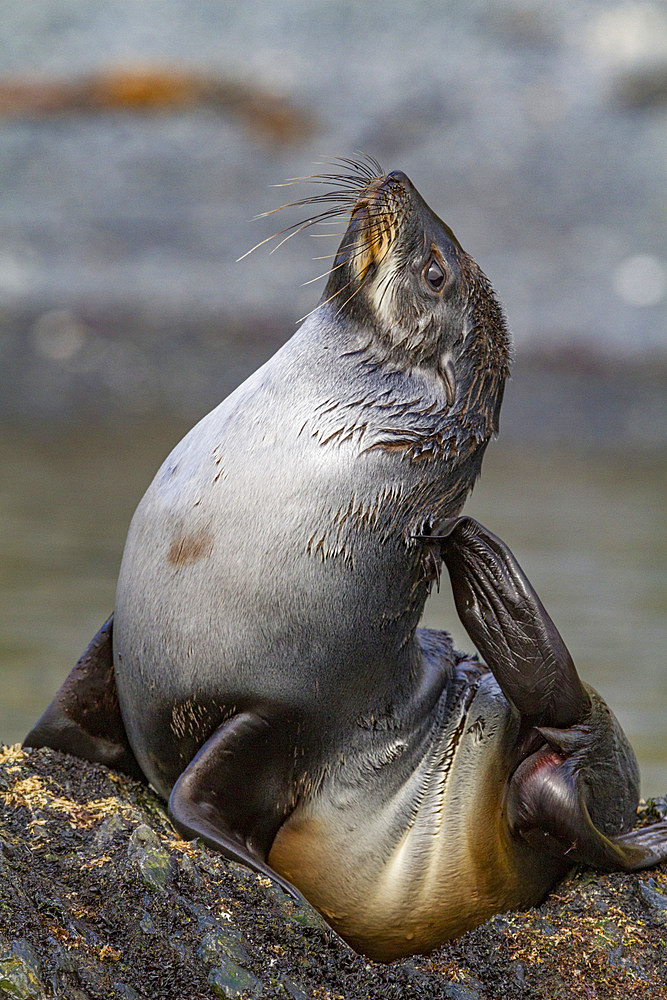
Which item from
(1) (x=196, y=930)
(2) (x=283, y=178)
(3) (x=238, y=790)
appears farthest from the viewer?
(2) (x=283, y=178)

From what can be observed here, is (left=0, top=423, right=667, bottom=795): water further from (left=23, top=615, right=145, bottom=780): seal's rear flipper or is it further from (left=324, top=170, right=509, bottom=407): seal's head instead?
(left=324, top=170, right=509, bottom=407): seal's head

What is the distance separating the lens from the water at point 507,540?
206 inches

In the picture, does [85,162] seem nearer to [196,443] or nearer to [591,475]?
[591,475]

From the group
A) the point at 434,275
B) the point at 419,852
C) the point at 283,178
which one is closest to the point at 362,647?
the point at 419,852

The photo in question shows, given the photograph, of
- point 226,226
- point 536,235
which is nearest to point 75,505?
point 226,226

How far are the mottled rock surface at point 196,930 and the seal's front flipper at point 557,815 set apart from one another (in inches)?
3.6

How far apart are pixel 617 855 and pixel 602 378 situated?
419 inches

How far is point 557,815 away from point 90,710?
2.72ft

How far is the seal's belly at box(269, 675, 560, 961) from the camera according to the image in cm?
209

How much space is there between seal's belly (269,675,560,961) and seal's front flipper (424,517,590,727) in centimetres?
17

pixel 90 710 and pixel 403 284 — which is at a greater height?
pixel 403 284

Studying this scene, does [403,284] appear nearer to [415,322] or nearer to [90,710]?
[415,322]

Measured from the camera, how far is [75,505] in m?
8.36

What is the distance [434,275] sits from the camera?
2191 millimetres
